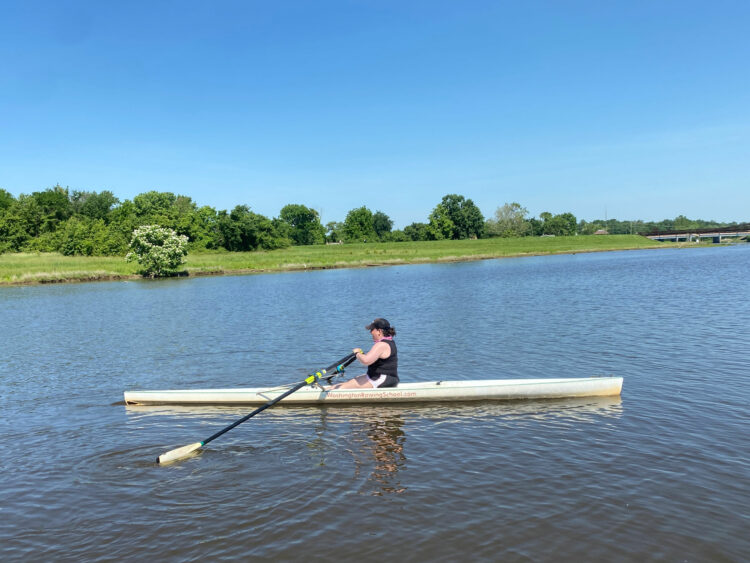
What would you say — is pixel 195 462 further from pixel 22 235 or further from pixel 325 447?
pixel 22 235

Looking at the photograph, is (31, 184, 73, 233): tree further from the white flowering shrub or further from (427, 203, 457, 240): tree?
(427, 203, 457, 240): tree

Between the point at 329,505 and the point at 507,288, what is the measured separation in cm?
3203

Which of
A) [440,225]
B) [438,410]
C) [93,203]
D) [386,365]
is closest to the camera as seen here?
[438,410]

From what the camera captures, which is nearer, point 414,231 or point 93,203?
point 93,203

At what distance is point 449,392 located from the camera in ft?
38.4

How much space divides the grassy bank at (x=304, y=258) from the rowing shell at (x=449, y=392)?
5066 cm

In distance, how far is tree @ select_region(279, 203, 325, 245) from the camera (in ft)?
489

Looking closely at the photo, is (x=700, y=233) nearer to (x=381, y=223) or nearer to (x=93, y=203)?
(x=381, y=223)

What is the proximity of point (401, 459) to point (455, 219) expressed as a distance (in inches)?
5214

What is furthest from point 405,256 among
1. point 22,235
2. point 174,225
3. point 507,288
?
point 22,235

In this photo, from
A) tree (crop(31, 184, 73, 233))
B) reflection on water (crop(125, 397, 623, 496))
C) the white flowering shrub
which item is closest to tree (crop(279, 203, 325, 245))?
tree (crop(31, 184, 73, 233))

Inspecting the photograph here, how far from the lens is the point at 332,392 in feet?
39.2

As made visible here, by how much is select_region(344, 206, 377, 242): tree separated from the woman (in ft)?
442

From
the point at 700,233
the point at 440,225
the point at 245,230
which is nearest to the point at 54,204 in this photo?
the point at 245,230
